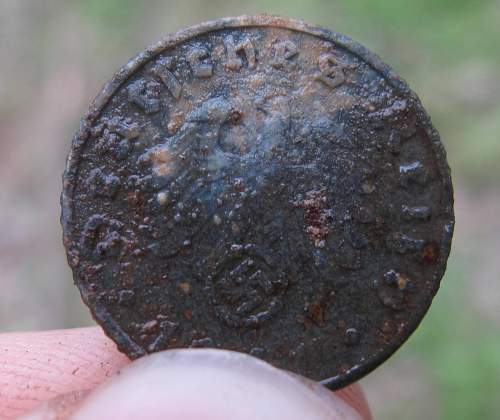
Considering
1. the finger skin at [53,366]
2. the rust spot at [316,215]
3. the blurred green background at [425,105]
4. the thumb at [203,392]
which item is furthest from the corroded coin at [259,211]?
the blurred green background at [425,105]

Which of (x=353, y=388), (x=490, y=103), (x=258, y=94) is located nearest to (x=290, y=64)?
(x=258, y=94)

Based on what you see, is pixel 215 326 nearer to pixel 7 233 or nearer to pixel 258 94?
pixel 258 94

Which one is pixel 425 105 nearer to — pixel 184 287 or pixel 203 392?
pixel 184 287

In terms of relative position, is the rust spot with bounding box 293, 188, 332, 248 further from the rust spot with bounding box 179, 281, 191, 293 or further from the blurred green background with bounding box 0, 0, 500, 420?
the blurred green background with bounding box 0, 0, 500, 420

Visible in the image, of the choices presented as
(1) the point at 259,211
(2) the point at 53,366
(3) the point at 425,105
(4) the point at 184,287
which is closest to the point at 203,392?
(4) the point at 184,287

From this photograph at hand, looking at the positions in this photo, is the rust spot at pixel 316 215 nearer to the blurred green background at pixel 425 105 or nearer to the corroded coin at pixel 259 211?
the corroded coin at pixel 259 211

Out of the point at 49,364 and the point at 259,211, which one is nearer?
the point at 259,211

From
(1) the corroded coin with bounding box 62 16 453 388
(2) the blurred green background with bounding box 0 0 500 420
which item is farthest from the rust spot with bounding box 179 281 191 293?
(2) the blurred green background with bounding box 0 0 500 420
